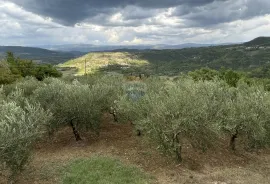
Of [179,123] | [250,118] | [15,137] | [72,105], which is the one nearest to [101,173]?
[179,123]

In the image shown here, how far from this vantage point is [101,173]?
2078cm

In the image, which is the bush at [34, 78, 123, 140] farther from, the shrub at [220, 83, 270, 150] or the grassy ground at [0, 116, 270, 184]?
the shrub at [220, 83, 270, 150]

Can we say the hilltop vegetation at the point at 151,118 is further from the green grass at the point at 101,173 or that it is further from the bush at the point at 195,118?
the green grass at the point at 101,173

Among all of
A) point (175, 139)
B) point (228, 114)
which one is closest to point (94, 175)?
point (175, 139)

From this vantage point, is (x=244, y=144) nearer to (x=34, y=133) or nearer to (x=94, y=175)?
(x=94, y=175)

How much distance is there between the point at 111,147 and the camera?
1064 inches

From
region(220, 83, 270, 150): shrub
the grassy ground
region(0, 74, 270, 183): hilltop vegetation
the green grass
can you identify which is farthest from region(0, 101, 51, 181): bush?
region(220, 83, 270, 150): shrub

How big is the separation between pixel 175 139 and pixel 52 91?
1419 centimetres

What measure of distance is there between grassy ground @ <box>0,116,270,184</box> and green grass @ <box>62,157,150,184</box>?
9.4 inches

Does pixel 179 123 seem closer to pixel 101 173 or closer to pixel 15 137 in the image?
pixel 101 173

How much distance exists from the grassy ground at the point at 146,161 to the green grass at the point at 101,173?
239mm

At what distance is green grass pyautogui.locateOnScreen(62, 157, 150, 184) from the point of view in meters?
19.7

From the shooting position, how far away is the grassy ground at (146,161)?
20.5 metres

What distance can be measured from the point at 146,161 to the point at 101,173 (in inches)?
184
